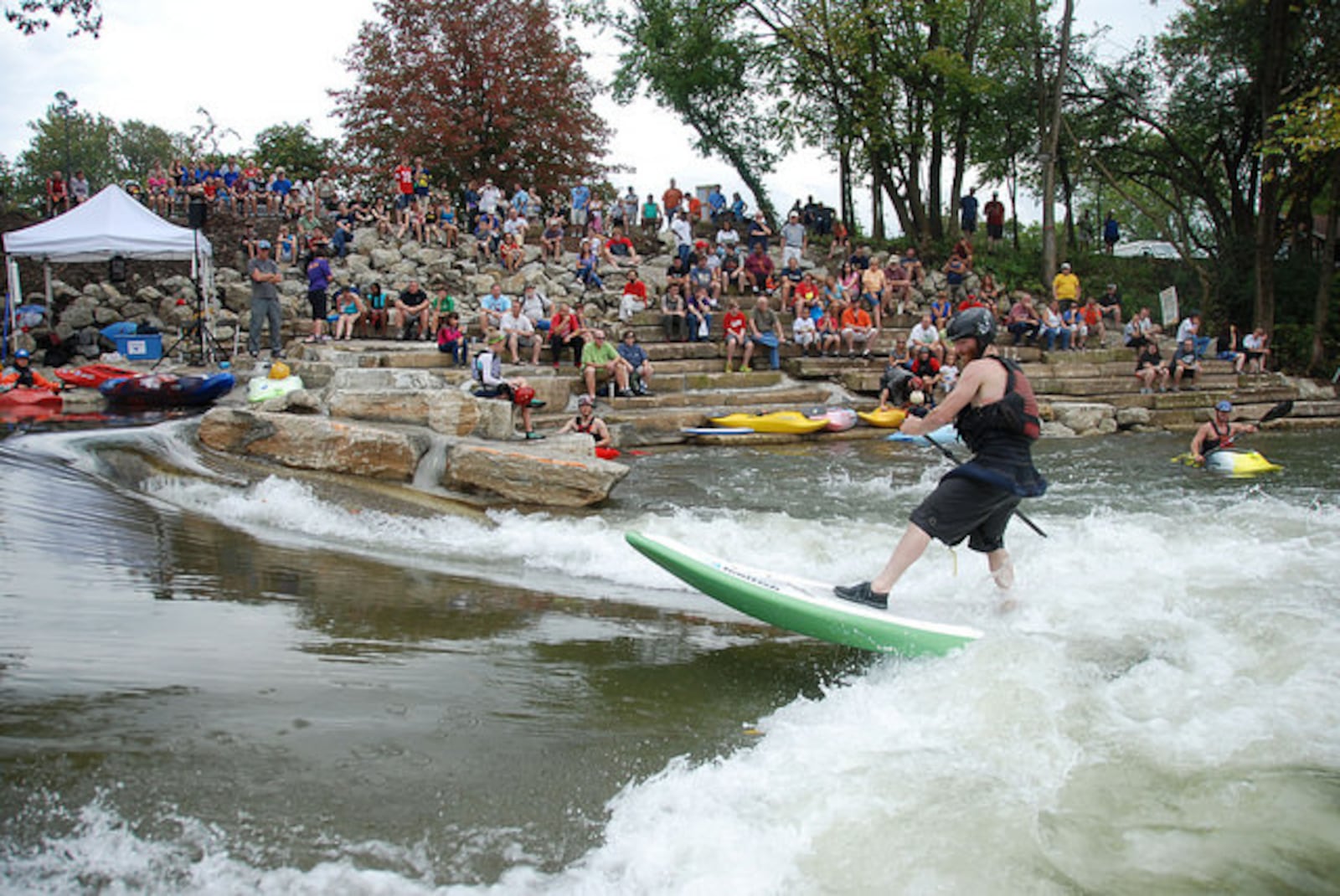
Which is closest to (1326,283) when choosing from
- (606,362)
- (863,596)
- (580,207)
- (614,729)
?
(606,362)

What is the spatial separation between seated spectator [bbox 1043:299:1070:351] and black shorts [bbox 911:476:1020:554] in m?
16.4

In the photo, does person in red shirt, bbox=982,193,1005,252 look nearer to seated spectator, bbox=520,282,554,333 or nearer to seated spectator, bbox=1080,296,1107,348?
seated spectator, bbox=1080,296,1107,348

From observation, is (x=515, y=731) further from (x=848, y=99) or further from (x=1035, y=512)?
(x=848, y=99)

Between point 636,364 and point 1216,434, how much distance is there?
8.74m

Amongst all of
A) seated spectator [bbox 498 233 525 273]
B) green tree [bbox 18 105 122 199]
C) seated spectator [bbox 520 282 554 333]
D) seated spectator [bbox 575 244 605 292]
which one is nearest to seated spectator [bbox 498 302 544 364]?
seated spectator [bbox 520 282 554 333]

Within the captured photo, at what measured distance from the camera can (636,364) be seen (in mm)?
16406

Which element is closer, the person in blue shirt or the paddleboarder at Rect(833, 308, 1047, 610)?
the paddleboarder at Rect(833, 308, 1047, 610)

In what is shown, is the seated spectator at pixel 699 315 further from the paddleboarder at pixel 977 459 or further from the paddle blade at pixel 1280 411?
the paddleboarder at pixel 977 459

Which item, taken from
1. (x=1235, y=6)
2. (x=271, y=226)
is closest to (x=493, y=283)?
(x=271, y=226)

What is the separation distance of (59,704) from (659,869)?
7.05 feet

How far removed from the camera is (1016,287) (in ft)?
82.9

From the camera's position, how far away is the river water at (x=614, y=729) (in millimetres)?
2922

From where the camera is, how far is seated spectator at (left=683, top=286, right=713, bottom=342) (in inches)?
730

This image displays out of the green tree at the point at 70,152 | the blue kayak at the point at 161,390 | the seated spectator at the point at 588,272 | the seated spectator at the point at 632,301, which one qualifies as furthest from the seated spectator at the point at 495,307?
the green tree at the point at 70,152
